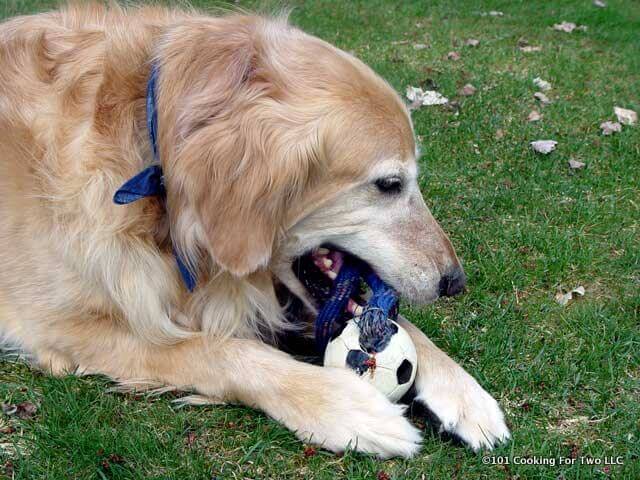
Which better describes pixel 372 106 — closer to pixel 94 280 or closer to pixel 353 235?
pixel 353 235

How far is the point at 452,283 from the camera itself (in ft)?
8.49

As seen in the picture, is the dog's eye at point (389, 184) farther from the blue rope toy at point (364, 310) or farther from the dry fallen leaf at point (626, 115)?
the dry fallen leaf at point (626, 115)

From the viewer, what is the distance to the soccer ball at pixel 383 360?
2277mm

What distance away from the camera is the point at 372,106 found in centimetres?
236

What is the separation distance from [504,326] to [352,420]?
3.20ft

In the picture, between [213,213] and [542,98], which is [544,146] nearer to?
[542,98]

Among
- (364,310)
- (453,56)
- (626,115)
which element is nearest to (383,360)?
(364,310)

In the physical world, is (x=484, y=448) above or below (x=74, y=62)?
below

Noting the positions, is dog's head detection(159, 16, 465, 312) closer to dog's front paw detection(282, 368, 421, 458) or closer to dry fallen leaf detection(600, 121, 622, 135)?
dog's front paw detection(282, 368, 421, 458)

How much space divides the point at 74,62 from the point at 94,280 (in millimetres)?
812

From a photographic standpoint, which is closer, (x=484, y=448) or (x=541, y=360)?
(x=484, y=448)

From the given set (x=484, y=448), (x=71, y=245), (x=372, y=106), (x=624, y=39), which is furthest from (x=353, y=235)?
(x=624, y=39)

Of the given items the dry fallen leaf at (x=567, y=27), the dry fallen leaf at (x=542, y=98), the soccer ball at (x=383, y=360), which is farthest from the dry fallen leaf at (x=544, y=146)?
the dry fallen leaf at (x=567, y=27)

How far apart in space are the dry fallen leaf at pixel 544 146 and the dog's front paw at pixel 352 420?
2.82m
